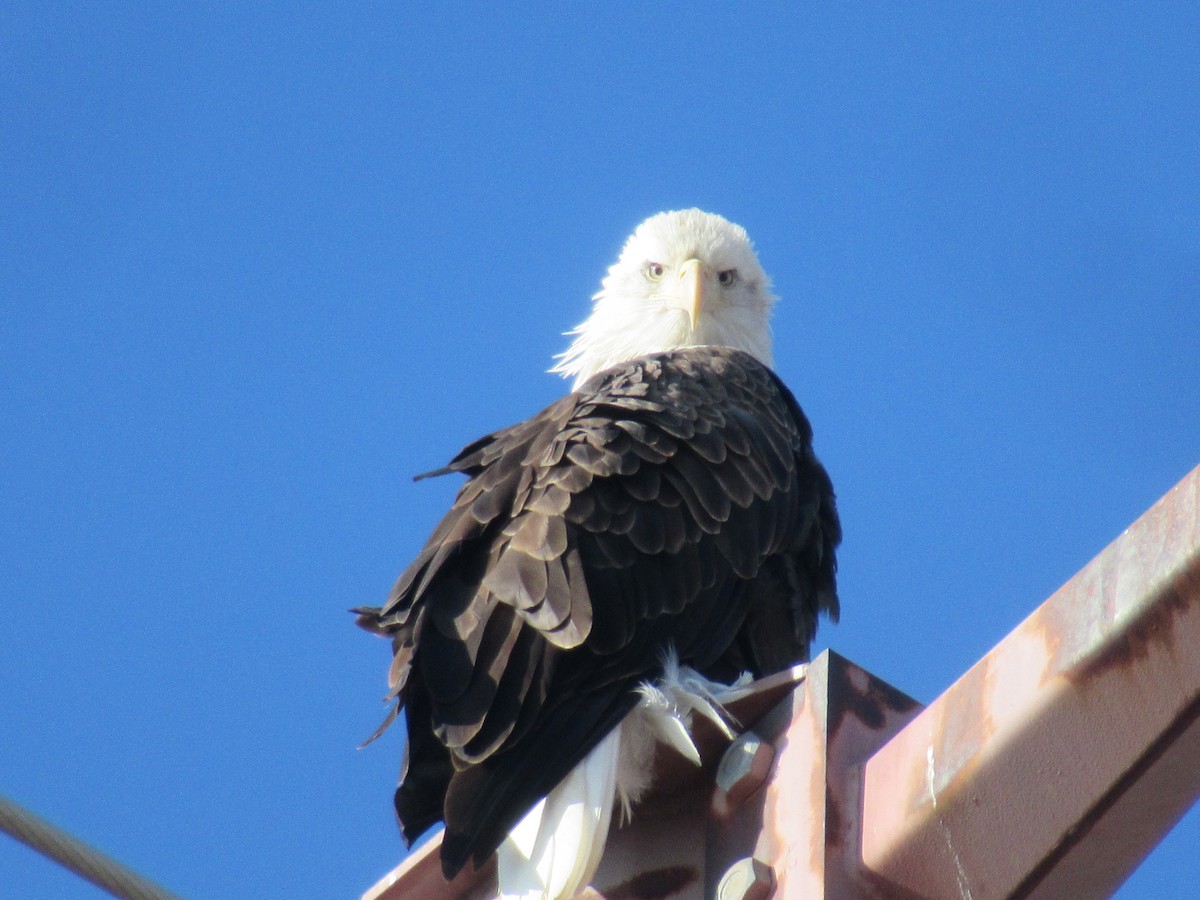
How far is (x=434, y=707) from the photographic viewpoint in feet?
11.4

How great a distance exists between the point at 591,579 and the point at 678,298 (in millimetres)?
2678

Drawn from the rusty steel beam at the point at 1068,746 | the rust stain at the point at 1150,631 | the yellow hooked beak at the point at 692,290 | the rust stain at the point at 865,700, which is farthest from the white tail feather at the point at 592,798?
the yellow hooked beak at the point at 692,290

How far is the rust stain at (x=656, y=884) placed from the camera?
113 inches

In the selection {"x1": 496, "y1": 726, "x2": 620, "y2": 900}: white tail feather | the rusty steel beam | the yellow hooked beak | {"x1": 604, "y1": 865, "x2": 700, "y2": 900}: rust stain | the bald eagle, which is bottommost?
the rusty steel beam

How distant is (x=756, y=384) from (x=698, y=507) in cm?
86

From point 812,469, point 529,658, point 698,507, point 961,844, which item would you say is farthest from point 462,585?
point 961,844

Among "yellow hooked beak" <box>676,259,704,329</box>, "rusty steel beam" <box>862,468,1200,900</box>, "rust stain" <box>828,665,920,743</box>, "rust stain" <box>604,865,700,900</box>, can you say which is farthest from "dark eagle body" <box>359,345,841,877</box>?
"yellow hooked beak" <box>676,259,704,329</box>

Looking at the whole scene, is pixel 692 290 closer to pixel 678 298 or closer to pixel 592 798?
pixel 678 298

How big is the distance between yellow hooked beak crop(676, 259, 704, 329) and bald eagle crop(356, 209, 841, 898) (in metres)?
1.09

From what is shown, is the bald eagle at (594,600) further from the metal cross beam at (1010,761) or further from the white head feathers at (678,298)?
the white head feathers at (678,298)

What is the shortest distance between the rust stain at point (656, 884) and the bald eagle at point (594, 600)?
94 millimetres

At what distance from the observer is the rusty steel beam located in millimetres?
1980

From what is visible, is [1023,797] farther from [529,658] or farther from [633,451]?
[633,451]

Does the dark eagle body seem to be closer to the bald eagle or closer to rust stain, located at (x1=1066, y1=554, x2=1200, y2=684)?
the bald eagle
